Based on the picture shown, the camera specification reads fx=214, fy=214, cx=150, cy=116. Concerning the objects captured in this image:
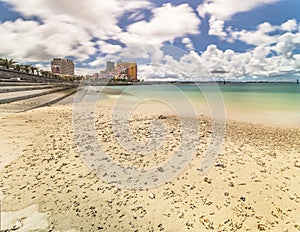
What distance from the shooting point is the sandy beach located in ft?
10.7

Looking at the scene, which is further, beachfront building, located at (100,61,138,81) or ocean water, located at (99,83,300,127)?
beachfront building, located at (100,61,138,81)

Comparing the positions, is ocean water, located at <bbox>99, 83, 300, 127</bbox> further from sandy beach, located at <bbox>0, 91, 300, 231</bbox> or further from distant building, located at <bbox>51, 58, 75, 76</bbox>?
Answer: distant building, located at <bbox>51, 58, 75, 76</bbox>

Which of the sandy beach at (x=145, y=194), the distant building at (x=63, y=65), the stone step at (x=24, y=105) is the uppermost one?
the distant building at (x=63, y=65)

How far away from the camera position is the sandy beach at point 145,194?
10.7 feet

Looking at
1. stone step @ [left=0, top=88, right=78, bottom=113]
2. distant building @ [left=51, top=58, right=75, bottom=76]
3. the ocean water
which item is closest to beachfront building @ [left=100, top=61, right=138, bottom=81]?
the ocean water

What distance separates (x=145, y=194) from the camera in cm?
399

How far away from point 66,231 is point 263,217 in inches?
119

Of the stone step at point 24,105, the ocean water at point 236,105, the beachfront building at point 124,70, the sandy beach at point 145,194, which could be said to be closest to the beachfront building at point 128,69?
the beachfront building at point 124,70

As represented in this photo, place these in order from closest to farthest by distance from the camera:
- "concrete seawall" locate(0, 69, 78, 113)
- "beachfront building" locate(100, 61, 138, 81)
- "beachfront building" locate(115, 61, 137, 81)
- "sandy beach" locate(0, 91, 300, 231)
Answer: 1. "sandy beach" locate(0, 91, 300, 231)
2. "concrete seawall" locate(0, 69, 78, 113)
3. "beachfront building" locate(115, 61, 137, 81)
4. "beachfront building" locate(100, 61, 138, 81)

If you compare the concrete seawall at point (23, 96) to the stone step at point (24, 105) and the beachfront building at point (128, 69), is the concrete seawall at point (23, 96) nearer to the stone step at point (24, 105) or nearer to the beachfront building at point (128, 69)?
the stone step at point (24, 105)

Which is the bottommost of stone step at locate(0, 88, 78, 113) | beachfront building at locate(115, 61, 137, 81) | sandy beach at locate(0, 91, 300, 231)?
sandy beach at locate(0, 91, 300, 231)

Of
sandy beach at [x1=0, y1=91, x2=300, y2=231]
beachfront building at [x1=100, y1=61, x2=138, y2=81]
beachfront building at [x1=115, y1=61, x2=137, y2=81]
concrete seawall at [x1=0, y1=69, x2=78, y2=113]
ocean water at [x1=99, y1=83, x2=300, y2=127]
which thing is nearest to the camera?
sandy beach at [x1=0, y1=91, x2=300, y2=231]

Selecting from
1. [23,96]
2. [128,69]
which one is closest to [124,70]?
[128,69]

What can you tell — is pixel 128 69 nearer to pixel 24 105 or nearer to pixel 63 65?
pixel 24 105
